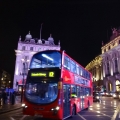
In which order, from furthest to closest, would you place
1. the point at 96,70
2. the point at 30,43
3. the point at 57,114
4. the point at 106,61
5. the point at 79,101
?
1. the point at 96,70
2. the point at 106,61
3. the point at 30,43
4. the point at 79,101
5. the point at 57,114

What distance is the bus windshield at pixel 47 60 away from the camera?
10742 millimetres

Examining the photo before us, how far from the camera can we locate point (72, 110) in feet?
40.4

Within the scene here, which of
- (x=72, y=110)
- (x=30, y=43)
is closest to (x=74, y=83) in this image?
(x=72, y=110)

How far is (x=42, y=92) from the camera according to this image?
33.1 ft

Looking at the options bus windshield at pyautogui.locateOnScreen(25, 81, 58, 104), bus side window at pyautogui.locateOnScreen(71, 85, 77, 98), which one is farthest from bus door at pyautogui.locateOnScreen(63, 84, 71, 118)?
bus windshield at pyautogui.locateOnScreen(25, 81, 58, 104)

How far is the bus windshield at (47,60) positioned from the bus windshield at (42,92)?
51.4 inches

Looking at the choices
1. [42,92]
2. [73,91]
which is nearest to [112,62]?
[73,91]

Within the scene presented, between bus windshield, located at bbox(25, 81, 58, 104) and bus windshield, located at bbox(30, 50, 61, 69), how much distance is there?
4.28 feet

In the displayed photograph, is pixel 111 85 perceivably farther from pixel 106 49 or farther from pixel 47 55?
pixel 47 55

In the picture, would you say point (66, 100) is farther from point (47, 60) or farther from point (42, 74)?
point (47, 60)

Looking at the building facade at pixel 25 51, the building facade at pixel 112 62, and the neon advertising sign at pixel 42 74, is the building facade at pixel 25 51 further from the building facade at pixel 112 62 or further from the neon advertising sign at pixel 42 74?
the neon advertising sign at pixel 42 74

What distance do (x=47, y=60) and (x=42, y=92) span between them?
2233 mm

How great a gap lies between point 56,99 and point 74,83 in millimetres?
3359

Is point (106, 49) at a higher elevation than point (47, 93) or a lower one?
higher
